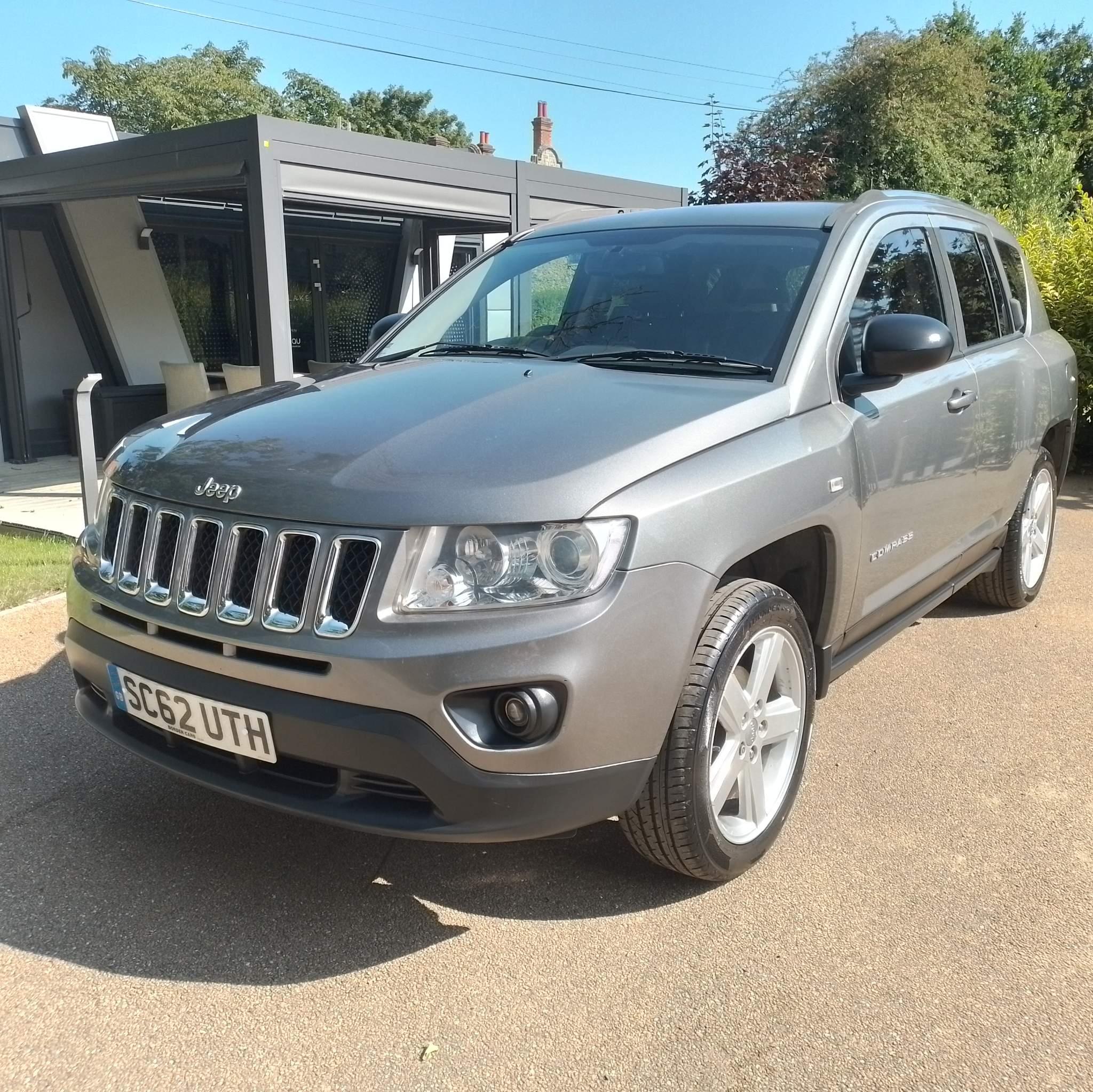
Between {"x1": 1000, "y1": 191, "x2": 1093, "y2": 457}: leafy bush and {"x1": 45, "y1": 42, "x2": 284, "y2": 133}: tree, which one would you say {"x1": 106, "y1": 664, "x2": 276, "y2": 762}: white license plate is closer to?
{"x1": 1000, "y1": 191, "x2": 1093, "y2": 457}: leafy bush

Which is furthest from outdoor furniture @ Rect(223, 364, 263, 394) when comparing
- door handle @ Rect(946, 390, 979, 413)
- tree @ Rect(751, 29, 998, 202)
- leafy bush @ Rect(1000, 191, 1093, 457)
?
tree @ Rect(751, 29, 998, 202)

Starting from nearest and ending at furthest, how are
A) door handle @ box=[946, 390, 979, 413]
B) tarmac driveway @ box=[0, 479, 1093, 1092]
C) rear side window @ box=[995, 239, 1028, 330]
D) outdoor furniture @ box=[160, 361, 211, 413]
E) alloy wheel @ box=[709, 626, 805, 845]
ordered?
tarmac driveway @ box=[0, 479, 1093, 1092] < alloy wheel @ box=[709, 626, 805, 845] < door handle @ box=[946, 390, 979, 413] < rear side window @ box=[995, 239, 1028, 330] < outdoor furniture @ box=[160, 361, 211, 413]

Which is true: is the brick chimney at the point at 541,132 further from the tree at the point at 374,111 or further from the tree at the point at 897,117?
the tree at the point at 374,111

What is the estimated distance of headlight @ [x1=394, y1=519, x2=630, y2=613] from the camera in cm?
219

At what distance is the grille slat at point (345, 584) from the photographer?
2.20m

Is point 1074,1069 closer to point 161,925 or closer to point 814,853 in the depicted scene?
point 814,853

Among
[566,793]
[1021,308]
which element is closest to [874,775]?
[566,793]

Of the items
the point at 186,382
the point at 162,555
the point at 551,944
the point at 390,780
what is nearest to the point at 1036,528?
the point at 551,944

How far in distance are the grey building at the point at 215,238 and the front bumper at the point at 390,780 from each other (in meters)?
5.29

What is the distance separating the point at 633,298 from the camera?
342cm

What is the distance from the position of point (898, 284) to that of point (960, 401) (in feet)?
1.63

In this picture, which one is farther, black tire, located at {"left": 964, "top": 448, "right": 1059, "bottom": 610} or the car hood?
black tire, located at {"left": 964, "top": 448, "right": 1059, "bottom": 610}

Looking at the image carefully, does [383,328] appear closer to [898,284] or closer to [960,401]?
[898,284]

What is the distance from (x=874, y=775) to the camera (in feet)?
11.2
